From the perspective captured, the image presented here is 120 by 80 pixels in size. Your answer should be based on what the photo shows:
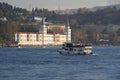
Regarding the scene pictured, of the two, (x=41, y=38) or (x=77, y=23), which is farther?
(x=77, y=23)

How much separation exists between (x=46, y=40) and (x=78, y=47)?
37.6 m

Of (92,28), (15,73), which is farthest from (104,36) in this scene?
(15,73)

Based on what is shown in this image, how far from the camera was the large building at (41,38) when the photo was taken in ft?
240

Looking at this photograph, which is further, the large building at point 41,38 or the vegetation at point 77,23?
the vegetation at point 77,23

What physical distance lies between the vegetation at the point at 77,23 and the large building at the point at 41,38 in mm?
1142

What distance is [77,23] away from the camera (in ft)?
320

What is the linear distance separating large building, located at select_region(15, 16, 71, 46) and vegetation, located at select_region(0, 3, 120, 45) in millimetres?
1142

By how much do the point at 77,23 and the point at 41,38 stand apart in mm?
22814

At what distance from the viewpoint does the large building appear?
240ft

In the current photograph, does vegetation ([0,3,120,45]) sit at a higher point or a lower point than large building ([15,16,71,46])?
higher

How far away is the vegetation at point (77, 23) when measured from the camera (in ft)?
260

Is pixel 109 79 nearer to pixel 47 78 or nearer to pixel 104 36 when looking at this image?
pixel 47 78

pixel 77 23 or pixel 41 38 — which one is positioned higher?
pixel 77 23

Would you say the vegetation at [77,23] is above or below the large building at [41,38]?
above
